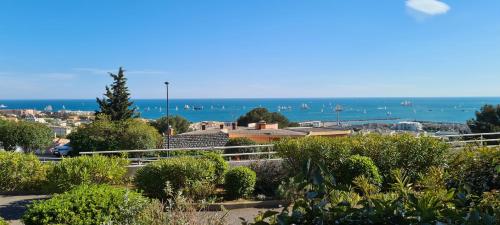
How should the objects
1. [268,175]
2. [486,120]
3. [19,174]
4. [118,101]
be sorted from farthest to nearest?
1. [118,101]
2. [486,120]
3. [19,174]
4. [268,175]

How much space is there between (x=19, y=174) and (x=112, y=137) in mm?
22775

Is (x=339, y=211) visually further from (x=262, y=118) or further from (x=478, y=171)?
(x=262, y=118)

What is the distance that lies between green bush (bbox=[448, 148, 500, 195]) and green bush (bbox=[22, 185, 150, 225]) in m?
3.45

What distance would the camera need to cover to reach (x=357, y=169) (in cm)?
1049

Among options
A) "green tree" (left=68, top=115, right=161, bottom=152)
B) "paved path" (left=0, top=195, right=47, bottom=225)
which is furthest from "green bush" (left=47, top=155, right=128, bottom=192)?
"green tree" (left=68, top=115, right=161, bottom=152)

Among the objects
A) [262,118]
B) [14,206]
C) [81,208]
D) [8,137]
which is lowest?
[8,137]

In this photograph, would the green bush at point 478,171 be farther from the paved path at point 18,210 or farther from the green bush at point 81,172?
the green bush at point 81,172

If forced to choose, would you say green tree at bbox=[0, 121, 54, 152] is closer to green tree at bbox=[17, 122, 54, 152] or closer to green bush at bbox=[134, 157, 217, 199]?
green tree at bbox=[17, 122, 54, 152]

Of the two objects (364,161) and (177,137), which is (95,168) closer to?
→ (364,161)

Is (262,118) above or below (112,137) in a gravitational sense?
below

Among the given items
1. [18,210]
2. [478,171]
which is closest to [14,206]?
[18,210]

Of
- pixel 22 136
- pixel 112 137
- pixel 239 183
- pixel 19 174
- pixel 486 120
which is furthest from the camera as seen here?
pixel 486 120

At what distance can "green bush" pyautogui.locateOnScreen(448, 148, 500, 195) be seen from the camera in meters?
3.49

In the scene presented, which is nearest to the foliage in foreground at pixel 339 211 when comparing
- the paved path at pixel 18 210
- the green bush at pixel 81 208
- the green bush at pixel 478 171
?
the green bush at pixel 478 171
